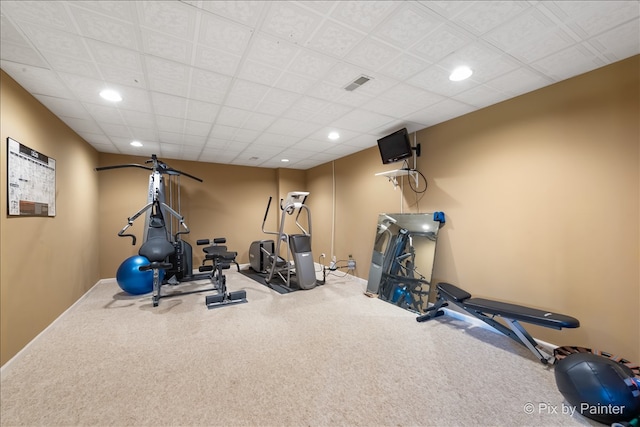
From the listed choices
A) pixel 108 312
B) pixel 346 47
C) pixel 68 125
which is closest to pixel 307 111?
pixel 346 47

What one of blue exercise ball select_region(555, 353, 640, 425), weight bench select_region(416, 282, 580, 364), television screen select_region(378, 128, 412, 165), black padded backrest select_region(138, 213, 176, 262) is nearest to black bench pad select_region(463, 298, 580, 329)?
weight bench select_region(416, 282, 580, 364)

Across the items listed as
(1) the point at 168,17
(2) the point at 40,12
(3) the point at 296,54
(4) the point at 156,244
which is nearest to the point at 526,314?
(3) the point at 296,54

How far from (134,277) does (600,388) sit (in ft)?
17.0

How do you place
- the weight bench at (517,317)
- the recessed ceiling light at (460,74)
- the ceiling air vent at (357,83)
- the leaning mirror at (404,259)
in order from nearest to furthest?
the weight bench at (517,317)
the recessed ceiling light at (460,74)
the ceiling air vent at (357,83)
the leaning mirror at (404,259)

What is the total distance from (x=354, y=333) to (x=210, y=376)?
4.90 ft

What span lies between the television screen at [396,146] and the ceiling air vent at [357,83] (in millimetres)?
1281

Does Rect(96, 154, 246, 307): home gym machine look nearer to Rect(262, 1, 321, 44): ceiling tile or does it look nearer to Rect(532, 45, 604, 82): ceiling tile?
Rect(262, 1, 321, 44): ceiling tile

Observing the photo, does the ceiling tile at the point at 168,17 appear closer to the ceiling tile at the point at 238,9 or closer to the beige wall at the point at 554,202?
the ceiling tile at the point at 238,9

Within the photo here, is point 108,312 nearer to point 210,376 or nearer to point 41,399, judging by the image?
point 41,399

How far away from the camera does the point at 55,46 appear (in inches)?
72.5

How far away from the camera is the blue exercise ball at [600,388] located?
1.49 meters

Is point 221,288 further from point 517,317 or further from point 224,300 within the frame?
point 517,317

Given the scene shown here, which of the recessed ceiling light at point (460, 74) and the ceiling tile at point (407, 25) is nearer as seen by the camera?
the ceiling tile at point (407, 25)

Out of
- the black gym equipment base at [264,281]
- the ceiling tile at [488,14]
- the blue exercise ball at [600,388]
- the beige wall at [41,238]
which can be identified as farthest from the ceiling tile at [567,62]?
the beige wall at [41,238]
